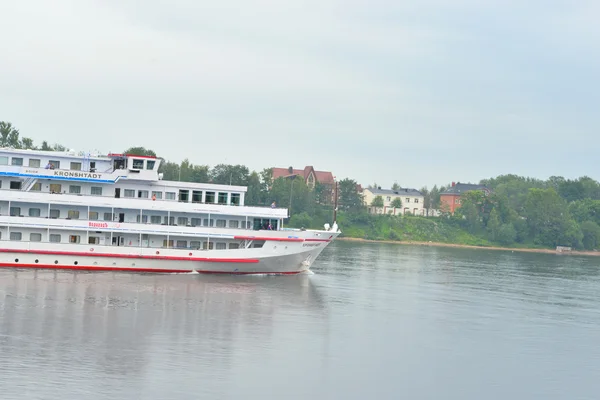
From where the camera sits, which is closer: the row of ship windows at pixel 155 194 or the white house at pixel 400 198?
the row of ship windows at pixel 155 194

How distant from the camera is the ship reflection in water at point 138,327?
2691cm

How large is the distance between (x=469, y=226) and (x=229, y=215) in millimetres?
94310

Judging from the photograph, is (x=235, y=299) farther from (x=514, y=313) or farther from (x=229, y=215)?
(x=514, y=313)

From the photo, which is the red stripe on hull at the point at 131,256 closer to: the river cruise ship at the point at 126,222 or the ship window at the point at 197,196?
the river cruise ship at the point at 126,222

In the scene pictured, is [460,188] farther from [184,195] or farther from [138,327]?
[138,327]

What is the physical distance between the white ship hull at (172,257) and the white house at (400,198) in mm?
105609

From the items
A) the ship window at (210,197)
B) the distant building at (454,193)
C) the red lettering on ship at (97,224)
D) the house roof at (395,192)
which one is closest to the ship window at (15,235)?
the red lettering on ship at (97,224)

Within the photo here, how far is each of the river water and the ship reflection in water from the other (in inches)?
3.3

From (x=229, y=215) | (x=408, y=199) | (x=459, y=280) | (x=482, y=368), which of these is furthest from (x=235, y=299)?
(x=408, y=199)

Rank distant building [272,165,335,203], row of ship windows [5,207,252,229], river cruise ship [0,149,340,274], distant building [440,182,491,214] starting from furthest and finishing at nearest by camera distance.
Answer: distant building [440,182,491,214]
distant building [272,165,335,203]
row of ship windows [5,207,252,229]
river cruise ship [0,149,340,274]

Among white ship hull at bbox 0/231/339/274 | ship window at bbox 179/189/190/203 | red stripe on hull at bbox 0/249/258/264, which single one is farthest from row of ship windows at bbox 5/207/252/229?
red stripe on hull at bbox 0/249/258/264

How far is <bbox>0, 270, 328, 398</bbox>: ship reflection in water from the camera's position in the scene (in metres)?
26.9

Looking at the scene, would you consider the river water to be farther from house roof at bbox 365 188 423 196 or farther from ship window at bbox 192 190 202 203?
house roof at bbox 365 188 423 196

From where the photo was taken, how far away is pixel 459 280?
64312 millimetres
